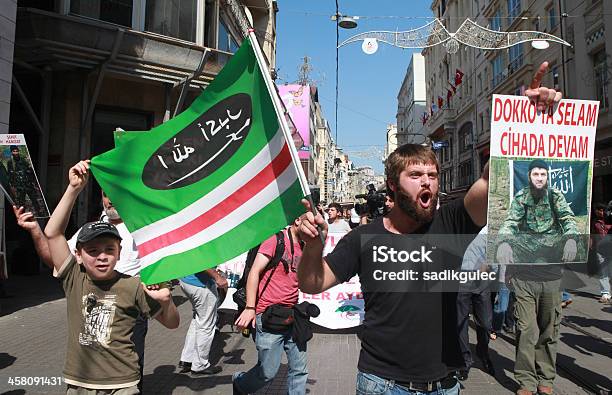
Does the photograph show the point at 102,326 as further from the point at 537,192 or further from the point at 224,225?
the point at 537,192

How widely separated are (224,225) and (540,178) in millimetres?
2289

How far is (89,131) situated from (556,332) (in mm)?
12961

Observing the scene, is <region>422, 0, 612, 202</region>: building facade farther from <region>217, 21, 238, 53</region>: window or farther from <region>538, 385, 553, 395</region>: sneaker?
<region>217, 21, 238, 53</region>: window

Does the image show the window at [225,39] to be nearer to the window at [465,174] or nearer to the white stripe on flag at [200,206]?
the white stripe on flag at [200,206]

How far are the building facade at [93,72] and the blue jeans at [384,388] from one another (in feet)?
35.3

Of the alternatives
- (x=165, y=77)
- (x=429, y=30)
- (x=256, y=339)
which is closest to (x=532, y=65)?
(x=429, y=30)

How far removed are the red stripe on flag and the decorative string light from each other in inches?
416

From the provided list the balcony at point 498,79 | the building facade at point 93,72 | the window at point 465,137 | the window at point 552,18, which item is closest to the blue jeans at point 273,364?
the building facade at point 93,72

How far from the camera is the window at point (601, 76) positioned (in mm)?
16328

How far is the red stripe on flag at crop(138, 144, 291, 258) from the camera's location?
2.83 m

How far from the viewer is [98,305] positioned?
2717 millimetres

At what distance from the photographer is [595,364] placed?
567cm

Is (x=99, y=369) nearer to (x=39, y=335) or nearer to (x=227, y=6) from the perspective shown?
(x=39, y=335)

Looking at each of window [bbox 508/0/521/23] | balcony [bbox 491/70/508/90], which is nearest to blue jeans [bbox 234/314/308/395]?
window [bbox 508/0/521/23]
